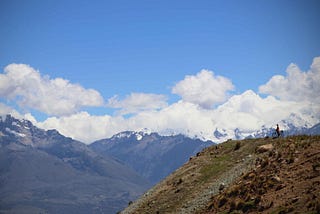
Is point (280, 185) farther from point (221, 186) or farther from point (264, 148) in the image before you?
point (264, 148)

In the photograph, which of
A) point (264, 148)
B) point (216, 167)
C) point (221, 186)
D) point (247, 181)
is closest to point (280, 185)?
point (247, 181)

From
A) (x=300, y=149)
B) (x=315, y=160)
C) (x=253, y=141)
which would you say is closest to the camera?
(x=315, y=160)

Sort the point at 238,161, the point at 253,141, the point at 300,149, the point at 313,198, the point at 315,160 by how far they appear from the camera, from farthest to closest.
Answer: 1. the point at 253,141
2. the point at 238,161
3. the point at 300,149
4. the point at 315,160
5. the point at 313,198

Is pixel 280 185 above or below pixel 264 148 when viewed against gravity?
below

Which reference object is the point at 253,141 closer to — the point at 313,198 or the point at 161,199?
the point at 161,199

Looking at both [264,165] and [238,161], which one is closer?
[264,165]

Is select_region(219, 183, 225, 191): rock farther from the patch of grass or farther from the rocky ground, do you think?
the patch of grass

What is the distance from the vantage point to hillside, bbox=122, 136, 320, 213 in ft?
142

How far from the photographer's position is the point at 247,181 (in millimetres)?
52125

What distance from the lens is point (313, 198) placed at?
39531mm

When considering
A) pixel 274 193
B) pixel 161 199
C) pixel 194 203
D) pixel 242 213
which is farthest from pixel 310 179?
pixel 161 199

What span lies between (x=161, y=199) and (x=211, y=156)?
13.4 m

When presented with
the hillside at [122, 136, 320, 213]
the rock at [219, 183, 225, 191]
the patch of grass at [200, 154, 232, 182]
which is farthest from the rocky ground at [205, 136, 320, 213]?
the patch of grass at [200, 154, 232, 182]

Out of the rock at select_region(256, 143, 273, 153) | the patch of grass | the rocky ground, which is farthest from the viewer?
the patch of grass
